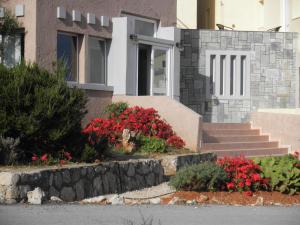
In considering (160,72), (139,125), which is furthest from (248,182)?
(160,72)

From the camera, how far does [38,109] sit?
43.0ft

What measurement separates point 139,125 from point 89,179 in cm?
479

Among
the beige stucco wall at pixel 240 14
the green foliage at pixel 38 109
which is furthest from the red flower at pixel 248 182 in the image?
the beige stucco wall at pixel 240 14

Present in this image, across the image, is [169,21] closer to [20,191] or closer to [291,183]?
[291,183]

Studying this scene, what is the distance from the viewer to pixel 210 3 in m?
30.7

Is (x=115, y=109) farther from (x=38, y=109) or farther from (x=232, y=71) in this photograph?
(x=232, y=71)

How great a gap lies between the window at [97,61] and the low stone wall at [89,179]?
4.63m

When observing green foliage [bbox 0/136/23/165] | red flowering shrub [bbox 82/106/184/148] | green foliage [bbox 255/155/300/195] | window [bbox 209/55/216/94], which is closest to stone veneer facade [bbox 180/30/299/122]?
window [bbox 209/55/216/94]

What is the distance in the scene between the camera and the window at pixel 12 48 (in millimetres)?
18219

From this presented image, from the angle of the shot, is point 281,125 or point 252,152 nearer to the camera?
point 252,152

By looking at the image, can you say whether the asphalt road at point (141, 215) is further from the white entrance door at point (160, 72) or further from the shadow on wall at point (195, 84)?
the shadow on wall at point (195, 84)

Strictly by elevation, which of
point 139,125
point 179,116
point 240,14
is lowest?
point 139,125

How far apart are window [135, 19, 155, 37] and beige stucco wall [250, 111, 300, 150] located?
15.2ft

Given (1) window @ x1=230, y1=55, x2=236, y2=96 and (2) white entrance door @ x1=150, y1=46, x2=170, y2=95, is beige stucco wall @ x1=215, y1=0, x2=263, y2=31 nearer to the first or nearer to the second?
(1) window @ x1=230, y1=55, x2=236, y2=96
